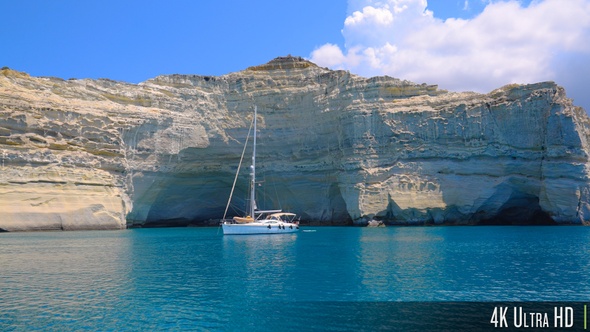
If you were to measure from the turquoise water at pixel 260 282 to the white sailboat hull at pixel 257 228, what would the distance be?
9881 mm

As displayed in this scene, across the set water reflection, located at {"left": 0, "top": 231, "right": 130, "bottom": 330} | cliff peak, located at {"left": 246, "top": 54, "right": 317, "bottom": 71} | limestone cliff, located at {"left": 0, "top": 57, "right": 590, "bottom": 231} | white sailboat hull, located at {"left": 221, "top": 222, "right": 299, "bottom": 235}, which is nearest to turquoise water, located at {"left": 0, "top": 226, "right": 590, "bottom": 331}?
water reflection, located at {"left": 0, "top": 231, "right": 130, "bottom": 330}

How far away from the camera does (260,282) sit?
56.0 ft

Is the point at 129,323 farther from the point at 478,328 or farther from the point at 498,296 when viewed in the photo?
the point at 498,296

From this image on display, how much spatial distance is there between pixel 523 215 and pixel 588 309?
139ft

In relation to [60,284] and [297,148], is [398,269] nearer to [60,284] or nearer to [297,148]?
[60,284]

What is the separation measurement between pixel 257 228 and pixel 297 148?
1691 centimetres

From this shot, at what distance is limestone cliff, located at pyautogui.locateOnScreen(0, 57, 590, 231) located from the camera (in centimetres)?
4391

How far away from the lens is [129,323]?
1219 centimetres

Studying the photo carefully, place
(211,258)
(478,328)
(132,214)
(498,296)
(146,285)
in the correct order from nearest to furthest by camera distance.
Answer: (478,328) < (498,296) < (146,285) < (211,258) < (132,214)

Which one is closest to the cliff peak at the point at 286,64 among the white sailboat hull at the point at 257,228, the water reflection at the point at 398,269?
the white sailboat hull at the point at 257,228

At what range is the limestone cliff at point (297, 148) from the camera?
43.9 meters

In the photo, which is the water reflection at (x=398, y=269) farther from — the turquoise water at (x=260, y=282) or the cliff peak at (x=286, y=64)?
the cliff peak at (x=286, y=64)

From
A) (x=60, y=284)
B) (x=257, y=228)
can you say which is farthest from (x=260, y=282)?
(x=257, y=228)

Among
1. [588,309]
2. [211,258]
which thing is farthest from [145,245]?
[588,309]
